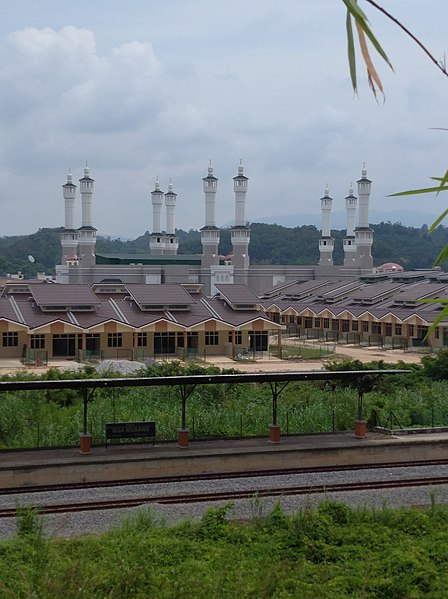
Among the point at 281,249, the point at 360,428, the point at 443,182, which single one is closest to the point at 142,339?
the point at 360,428

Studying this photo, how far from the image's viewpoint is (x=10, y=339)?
4509 centimetres

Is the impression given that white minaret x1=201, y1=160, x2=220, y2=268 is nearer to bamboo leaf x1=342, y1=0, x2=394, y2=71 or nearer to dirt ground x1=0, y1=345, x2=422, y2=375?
dirt ground x1=0, y1=345, x2=422, y2=375

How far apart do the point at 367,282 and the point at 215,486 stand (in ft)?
185

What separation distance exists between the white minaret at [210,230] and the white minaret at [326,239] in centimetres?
1290

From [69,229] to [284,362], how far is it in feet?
142

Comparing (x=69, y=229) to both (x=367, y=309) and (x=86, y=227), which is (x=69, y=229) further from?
(x=367, y=309)

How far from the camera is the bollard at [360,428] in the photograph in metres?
21.0

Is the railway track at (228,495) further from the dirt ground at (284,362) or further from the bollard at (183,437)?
the dirt ground at (284,362)

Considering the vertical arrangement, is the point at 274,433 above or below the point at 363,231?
below

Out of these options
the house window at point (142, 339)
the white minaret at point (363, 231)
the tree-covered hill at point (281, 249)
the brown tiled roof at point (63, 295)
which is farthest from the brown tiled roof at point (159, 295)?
the tree-covered hill at point (281, 249)

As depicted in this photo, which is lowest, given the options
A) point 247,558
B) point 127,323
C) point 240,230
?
point 247,558

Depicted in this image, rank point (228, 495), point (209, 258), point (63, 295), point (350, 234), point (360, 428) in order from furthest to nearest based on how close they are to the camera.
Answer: point (350, 234), point (209, 258), point (63, 295), point (360, 428), point (228, 495)

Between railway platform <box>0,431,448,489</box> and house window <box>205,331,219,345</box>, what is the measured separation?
87.7 ft

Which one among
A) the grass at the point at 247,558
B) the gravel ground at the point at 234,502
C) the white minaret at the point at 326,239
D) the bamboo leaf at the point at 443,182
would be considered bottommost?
the gravel ground at the point at 234,502
